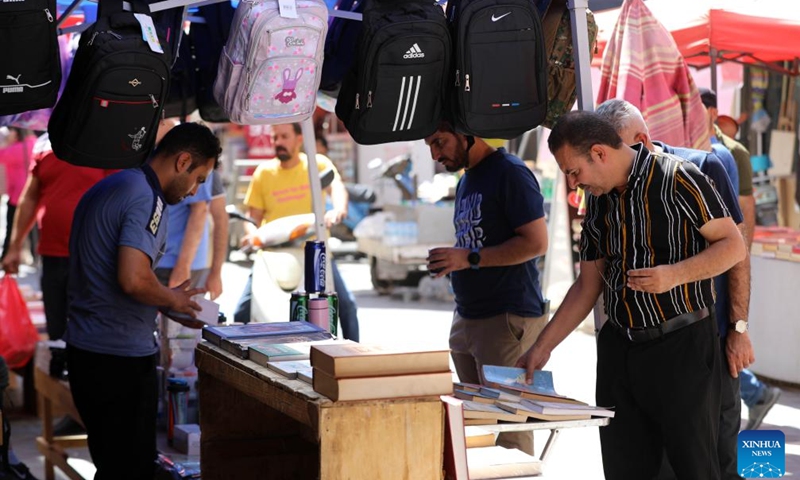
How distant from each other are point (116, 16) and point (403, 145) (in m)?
11.5

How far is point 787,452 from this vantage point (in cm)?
632

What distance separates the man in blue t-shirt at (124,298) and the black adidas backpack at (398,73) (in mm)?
703

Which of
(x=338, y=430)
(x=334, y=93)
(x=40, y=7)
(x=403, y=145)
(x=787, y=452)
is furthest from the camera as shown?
(x=403, y=145)

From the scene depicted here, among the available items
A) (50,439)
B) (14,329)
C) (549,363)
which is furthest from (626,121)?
(549,363)

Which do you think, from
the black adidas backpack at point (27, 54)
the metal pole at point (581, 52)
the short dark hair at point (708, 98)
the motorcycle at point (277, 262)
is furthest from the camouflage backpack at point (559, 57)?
the motorcycle at point (277, 262)

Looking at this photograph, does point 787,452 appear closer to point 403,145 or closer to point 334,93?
point 334,93

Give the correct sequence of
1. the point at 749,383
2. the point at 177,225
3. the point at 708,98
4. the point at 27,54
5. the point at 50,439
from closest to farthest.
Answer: the point at 27,54, the point at 50,439, the point at 749,383, the point at 177,225, the point at 708,98

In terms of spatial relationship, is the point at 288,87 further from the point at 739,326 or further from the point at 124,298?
the point at 739,326

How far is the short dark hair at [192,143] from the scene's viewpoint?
4145 millimetres

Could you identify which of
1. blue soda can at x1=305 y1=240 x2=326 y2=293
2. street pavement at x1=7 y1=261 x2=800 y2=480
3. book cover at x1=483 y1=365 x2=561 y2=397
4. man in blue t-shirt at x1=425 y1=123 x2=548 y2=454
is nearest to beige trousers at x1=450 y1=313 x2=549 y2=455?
man in blue t-shirt at x1=425 y1=123 x2=548 y2=454

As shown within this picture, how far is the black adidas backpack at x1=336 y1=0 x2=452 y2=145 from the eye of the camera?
373 cm

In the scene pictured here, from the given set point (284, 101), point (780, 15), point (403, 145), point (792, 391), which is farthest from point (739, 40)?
point (403, 145)

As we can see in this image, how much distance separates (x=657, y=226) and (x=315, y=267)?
142 centimetres

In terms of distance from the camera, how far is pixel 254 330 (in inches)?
144
